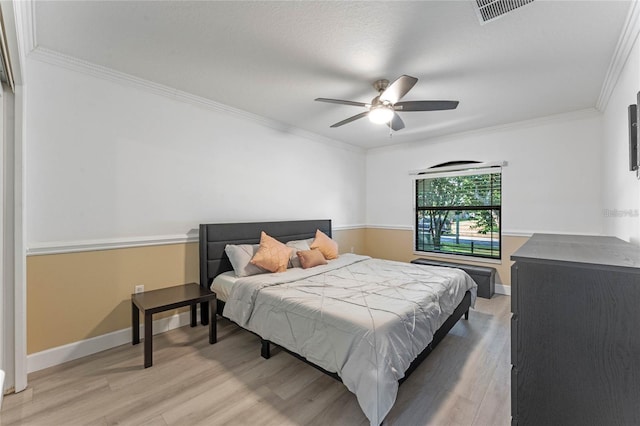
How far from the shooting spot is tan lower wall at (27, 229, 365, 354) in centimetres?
226

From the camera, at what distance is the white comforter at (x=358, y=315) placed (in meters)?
1.66

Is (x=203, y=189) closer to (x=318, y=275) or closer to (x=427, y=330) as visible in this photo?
(x=318, y=275)

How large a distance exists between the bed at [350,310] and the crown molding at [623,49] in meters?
2.23

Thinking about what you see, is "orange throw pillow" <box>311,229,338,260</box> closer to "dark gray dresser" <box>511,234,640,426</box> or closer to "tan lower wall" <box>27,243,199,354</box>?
"tan lower wall" <box>27,243,199,354</box>

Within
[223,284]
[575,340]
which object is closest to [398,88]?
[575,340]

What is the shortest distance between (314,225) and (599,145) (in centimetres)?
388

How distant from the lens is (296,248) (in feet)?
12.0

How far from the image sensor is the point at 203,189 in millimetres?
3299

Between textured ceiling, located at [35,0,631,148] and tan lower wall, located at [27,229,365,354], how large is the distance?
1.76m

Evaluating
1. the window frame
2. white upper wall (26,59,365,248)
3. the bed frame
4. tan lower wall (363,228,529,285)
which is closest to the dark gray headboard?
the bed frame

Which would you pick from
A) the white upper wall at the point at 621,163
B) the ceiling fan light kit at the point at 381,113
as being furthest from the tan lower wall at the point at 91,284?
the white upper wall at the point at 621,163

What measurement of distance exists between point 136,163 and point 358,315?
8.45 feet

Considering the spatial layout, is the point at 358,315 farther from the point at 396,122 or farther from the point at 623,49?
the point at 623,49

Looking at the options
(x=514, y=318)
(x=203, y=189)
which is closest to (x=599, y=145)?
(x=514, y=318)
